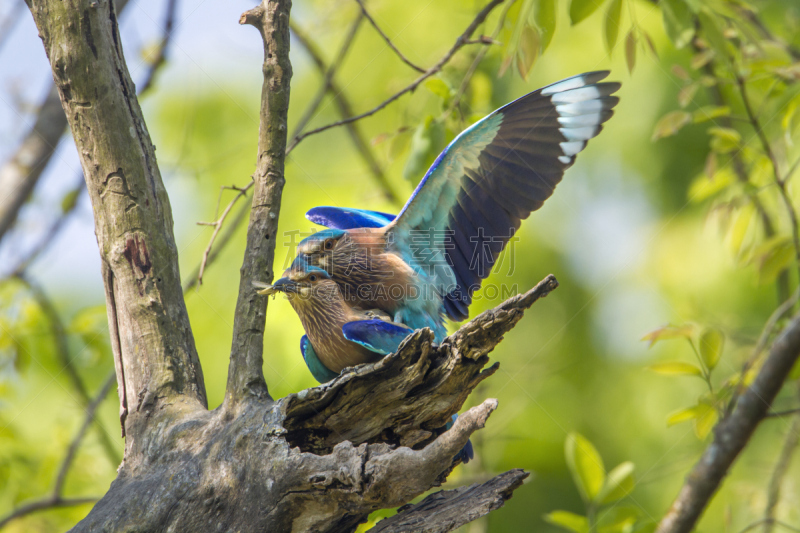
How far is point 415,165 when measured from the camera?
306cm

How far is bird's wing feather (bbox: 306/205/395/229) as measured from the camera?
3.12 metres

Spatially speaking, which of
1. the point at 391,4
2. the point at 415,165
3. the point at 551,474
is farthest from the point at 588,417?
the point at 391,4

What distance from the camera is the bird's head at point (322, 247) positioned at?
2.71 m

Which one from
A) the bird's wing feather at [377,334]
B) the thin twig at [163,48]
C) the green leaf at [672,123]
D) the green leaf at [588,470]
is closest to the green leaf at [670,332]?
the green leaf at [588,470]

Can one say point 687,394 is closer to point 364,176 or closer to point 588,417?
point 588,417

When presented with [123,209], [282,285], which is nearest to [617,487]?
[282,285]

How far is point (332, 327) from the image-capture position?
95.7 inches

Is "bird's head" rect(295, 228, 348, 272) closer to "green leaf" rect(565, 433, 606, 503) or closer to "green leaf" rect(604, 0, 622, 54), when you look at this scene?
"green leaf" rect(604, 0, 622, 54)

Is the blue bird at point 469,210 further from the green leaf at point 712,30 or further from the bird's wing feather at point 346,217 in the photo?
the green leaf at point 712,30

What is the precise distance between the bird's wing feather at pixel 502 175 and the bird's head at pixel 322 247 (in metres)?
0.26

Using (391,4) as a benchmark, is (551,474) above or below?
below

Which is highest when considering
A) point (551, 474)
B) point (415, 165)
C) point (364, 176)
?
point (364, 176)

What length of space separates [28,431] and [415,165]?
18.9 ft

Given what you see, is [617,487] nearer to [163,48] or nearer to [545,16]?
[545,16]
